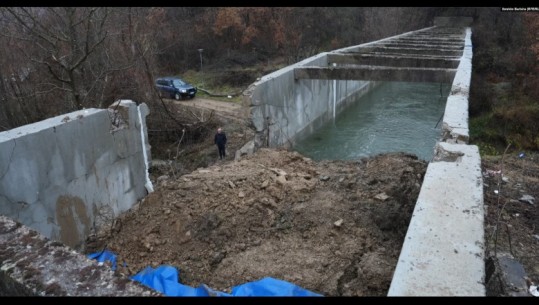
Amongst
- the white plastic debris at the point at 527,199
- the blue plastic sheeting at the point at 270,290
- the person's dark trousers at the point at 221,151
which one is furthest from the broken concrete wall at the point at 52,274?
the person's dark trousers at the point at 221,151

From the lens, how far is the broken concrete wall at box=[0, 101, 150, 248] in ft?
19.8

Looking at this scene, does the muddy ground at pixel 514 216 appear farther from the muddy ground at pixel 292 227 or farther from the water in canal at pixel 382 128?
the water in canal at pixel 382 128

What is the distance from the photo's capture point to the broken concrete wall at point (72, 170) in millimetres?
6043

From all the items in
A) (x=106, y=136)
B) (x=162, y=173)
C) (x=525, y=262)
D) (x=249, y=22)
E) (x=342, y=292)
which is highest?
(x=249, y=22)

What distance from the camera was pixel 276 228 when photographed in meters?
6.18

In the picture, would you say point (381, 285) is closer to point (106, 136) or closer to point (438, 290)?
point (438, 290)

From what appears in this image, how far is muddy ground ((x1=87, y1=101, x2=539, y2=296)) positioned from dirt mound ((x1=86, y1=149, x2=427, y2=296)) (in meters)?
0.02

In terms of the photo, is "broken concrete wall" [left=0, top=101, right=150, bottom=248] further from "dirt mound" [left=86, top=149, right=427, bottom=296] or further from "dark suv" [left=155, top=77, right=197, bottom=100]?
"dark suv" [left=155, top=77, right=197, bottom=100]

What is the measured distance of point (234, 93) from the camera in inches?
931

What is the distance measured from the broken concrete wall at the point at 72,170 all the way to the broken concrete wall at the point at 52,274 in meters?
3.00

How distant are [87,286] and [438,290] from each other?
2.45 metres

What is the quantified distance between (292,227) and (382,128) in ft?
40.3

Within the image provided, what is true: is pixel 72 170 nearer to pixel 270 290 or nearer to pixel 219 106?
pixel 270 290
